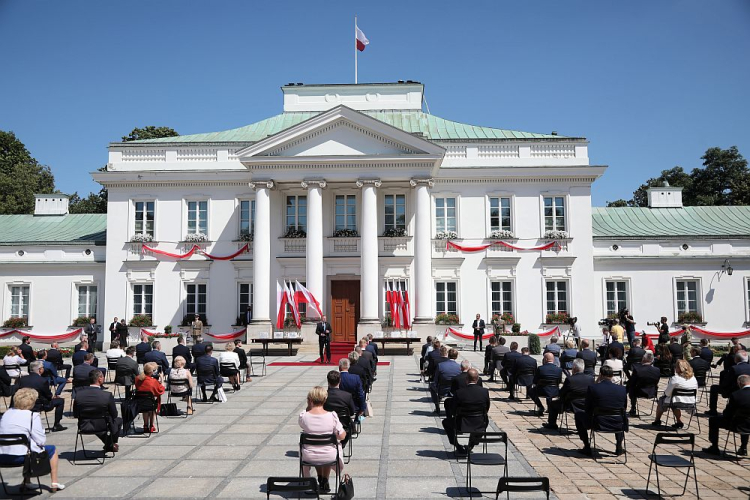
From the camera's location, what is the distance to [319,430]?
8148 millimetres

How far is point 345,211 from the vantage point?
31.8 meters

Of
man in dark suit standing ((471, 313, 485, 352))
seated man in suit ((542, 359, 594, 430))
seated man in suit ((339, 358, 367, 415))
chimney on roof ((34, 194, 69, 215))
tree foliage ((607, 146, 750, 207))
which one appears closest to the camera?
seated man in suit ((542, 359, 594, 430))

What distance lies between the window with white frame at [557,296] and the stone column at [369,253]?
29.1 feet

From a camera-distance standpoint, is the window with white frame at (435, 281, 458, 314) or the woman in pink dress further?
the window with white frame at (435, 281, 458, 314)

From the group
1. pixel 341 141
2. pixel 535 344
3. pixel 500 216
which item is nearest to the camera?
pixel 535 344

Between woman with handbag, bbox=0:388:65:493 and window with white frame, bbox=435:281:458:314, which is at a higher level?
window with white frame, bbox=435:281:458:314

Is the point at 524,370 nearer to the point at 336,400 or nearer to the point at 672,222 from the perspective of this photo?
the point at 336,400

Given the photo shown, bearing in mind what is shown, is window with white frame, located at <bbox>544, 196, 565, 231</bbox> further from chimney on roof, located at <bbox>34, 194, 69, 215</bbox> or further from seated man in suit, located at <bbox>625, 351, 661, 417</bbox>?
chimney on roof, located at <bbox>34, 194, 69, 215</bbox>

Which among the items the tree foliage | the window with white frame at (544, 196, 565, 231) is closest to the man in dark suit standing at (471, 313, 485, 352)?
the window with white frame at (544, 196, 565, 231)

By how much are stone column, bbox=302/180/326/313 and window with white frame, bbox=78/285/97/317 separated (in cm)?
1242

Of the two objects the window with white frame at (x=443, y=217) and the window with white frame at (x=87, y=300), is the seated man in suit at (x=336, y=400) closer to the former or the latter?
the window with white frame at (x=443, y=217)

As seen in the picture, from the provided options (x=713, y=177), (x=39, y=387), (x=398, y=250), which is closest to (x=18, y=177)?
(x=398, y=250)

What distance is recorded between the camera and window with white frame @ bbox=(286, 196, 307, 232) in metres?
31.8

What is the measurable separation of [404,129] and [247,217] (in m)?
9.50
